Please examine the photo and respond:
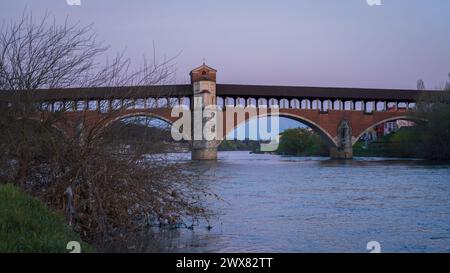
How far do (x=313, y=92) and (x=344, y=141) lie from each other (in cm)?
590

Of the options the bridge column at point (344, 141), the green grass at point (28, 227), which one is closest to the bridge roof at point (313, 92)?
the bridge column at point (344, 141)

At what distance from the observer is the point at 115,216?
8766 mm

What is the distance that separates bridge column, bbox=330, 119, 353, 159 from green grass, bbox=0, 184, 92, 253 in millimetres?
49345

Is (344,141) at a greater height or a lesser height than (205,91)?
lesser

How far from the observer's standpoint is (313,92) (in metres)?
52.8

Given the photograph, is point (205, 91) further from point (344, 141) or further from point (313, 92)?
point (344, 141)

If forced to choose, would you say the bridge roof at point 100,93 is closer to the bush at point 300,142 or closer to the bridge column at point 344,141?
the bridge column at point 344,141

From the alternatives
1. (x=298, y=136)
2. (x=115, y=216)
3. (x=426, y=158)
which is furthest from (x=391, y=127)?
(x=115, y=216)

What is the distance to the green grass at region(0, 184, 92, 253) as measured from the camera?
508 centimetres

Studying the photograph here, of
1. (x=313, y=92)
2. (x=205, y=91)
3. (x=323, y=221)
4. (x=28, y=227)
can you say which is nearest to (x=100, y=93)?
(x=28, y=227)

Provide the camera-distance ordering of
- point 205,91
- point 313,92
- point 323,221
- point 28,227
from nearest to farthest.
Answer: point 28,227 < point 323,221 < point 205,91 < point 313,92
